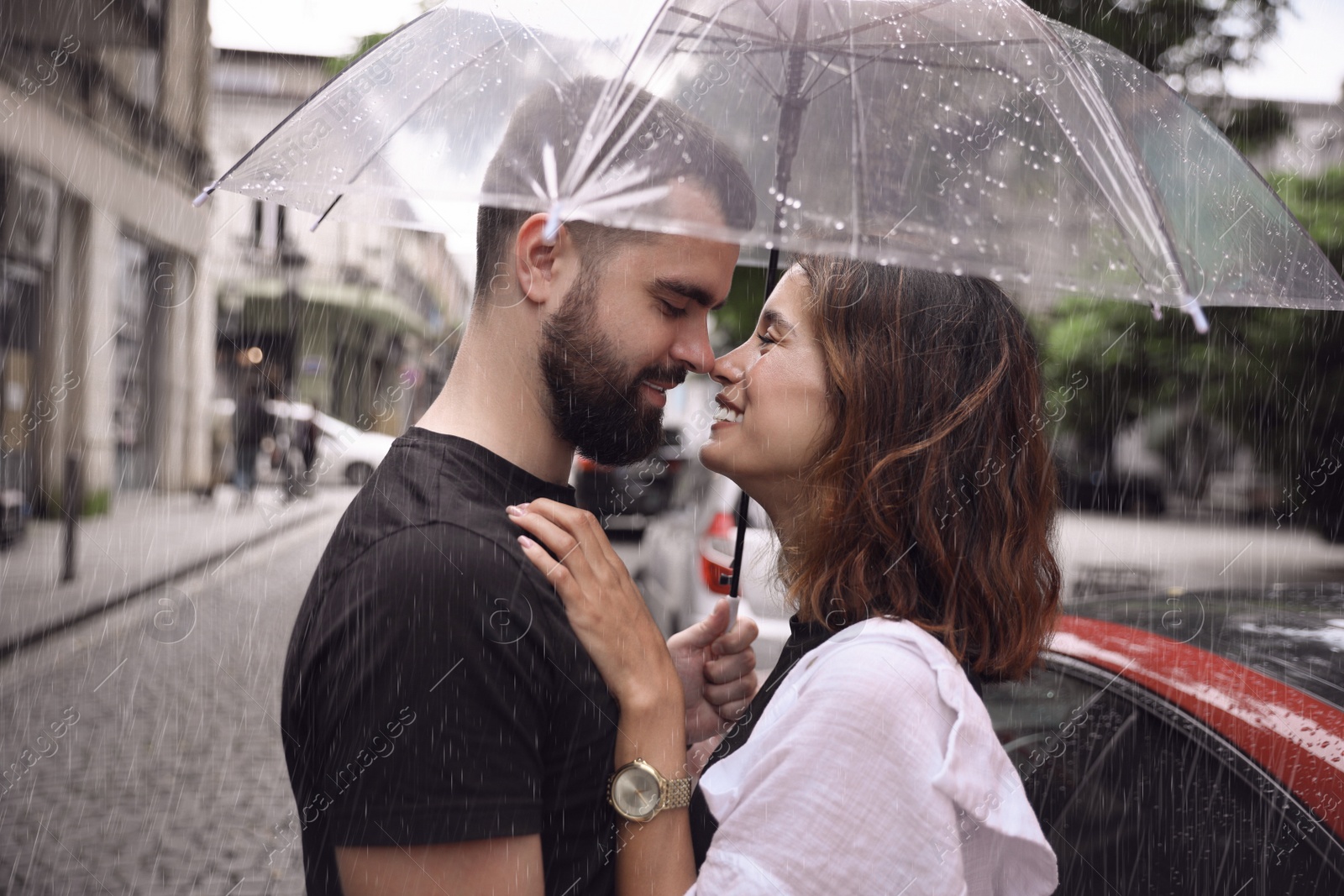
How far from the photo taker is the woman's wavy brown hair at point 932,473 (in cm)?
189

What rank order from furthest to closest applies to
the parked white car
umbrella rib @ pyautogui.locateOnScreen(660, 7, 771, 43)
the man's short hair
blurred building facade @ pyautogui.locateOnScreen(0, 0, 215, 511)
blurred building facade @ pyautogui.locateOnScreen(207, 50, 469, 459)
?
blurred building facade @ pyautogui.locateOnScreen(207, 50, 469, 459) < the parked white car < blurred building facade @ pyautogui.locateOnScreen(0, 0, 215, 511) < umbrella rib @ pyautogui.locateOnScreen(660, 7, 771, 43) < the man's short hair

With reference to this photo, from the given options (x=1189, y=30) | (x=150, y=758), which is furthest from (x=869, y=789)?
(x=1189, y=30)

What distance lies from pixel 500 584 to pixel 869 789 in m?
0.60

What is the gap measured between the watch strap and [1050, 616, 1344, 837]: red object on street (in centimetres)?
104

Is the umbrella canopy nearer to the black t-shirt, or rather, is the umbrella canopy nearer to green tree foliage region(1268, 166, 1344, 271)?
the black t-shirt

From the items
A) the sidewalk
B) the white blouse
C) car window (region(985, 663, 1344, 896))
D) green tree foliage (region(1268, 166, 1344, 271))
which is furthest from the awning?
the white blouse

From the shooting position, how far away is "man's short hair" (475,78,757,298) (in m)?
1.79

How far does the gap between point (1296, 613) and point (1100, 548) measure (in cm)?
1717

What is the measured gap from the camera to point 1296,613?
2.41 metres

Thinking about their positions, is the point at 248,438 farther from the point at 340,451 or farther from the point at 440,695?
the point at 440,695

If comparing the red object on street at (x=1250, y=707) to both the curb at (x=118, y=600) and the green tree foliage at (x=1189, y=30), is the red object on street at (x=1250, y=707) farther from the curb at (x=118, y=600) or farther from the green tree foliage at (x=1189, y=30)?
the curb at (x=118, y=600)

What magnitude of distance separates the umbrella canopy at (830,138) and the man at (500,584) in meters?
0.05

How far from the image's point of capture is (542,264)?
2037 mm

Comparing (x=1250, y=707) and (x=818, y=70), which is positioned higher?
(x=818, y=70)
